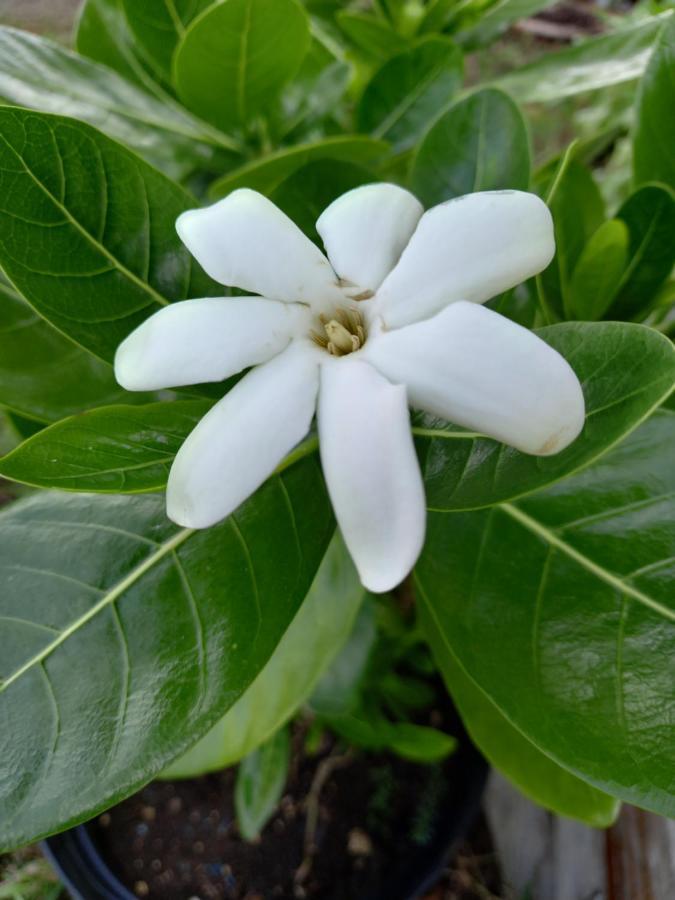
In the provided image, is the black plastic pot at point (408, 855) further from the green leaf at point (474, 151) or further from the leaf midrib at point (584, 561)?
the green leaf at point (474, 151)

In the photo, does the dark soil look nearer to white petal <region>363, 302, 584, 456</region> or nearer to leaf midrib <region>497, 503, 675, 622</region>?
leaf midrib <region>497, 503, 675, 622</region>

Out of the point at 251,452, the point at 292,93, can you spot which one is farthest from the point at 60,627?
the point at 292,93

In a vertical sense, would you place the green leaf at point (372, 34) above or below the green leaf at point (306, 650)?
above

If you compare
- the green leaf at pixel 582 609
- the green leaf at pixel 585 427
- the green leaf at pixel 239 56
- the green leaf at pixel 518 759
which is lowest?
the green leaf at pixel 518 759

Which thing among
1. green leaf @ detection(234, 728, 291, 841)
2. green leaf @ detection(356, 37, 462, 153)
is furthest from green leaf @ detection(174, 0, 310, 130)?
green leaf @ detection(234, 728, 291, 841)

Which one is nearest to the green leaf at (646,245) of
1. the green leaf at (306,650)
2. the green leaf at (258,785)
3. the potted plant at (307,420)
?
the potted plant at (307,420)

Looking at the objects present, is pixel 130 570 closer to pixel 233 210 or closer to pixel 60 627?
pixel 60 627

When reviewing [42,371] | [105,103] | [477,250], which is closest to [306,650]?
[42,371]
